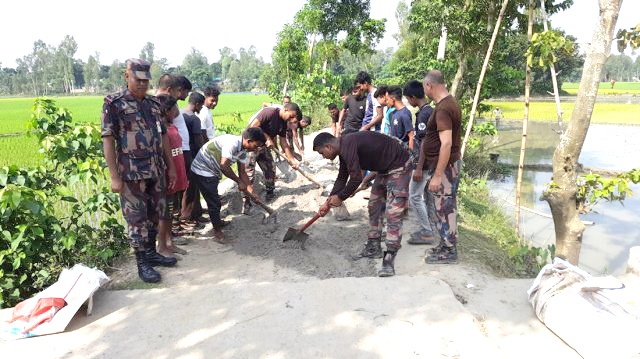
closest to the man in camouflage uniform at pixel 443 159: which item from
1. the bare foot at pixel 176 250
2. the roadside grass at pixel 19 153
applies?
the bare foot at pixel 176 250

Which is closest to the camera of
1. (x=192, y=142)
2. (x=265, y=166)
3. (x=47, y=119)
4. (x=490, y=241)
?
(x=47, y=119)

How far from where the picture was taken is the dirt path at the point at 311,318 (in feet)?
7.81

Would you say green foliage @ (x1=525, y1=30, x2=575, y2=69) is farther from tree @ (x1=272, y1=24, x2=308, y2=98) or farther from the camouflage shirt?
tree @ (x1=272, y1=24, x2=308, y2=98)

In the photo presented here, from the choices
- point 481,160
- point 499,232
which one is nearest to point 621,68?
point 481,160

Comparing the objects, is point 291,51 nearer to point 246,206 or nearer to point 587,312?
point 246,206

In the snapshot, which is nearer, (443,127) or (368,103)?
(443,127)

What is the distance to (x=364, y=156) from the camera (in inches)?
133

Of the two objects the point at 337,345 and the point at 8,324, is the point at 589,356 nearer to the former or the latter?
the point at 337,345

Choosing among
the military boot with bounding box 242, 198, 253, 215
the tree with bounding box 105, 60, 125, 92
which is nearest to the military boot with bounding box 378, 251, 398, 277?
the military boot with bounding box 242, 198, 253, 215

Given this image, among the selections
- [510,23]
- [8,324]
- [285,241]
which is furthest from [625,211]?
[8,324]

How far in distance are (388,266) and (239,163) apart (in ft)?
5.89

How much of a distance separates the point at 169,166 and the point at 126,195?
452mm

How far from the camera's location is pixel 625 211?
7594mm

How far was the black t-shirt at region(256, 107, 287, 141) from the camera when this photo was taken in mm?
5180
